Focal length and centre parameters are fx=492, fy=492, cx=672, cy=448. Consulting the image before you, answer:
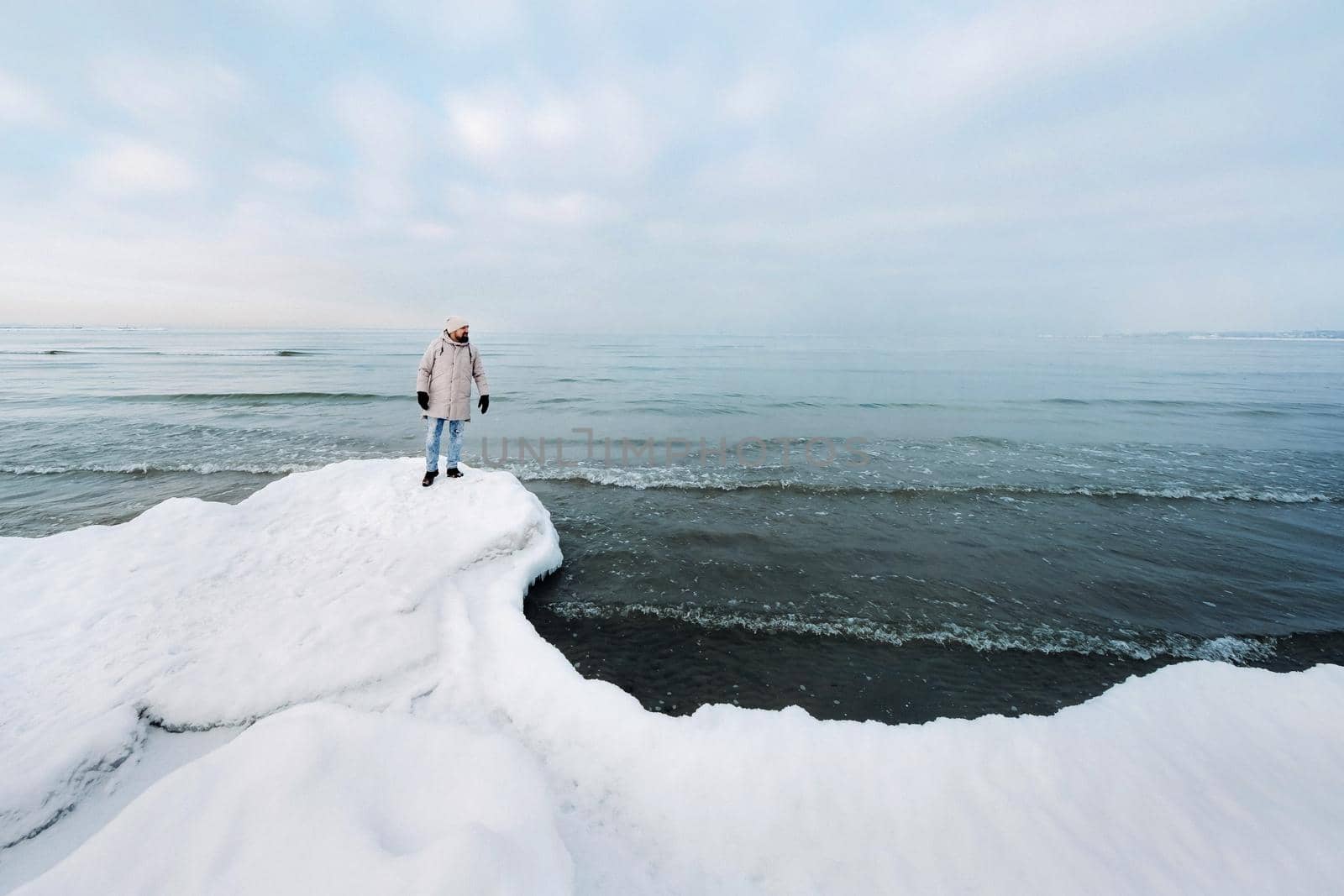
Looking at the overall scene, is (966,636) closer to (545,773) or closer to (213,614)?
(545,773)

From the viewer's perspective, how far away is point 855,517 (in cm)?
854

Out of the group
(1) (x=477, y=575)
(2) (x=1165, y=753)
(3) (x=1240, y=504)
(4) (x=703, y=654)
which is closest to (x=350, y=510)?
(1) (x=477, y=575)

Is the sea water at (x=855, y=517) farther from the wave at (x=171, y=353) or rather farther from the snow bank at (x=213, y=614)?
the wave at (x=171, y=353)

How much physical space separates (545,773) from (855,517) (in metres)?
6.81

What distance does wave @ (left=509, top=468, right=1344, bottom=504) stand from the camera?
9.59 m

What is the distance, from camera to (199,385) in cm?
2411

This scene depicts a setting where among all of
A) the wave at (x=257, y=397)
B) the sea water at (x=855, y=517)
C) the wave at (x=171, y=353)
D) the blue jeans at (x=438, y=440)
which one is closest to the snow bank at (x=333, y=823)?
the sea water at (x=855, y=517)

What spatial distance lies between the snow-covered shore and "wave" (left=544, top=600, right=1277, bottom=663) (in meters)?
1.38

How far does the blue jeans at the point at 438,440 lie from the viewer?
295 inches

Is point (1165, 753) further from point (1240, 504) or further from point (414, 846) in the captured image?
point (1240, 504)

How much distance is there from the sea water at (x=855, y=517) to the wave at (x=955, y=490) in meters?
0.07

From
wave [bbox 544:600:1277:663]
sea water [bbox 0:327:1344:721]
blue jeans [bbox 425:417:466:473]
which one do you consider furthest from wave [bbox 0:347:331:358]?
wave [bbox 544:600:1277:663]

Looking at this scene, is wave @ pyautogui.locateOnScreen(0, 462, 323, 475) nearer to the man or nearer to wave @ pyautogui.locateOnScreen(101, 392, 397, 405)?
the man

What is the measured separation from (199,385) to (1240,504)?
1460 inches
